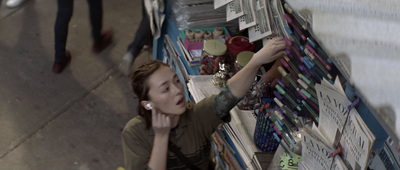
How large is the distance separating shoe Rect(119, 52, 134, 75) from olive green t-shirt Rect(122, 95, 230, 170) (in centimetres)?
199

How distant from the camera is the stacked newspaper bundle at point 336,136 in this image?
144 cm

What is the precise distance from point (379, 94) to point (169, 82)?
1.25 m

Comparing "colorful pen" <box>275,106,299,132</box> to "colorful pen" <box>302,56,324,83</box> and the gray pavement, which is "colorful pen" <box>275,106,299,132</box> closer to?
"colorful pen" <box>302,56,324,83</box>

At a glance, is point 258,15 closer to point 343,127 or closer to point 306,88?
point 306,88

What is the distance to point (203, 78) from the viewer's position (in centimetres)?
272

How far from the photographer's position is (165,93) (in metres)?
2.15

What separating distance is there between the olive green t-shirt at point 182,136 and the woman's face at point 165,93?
0.08 m

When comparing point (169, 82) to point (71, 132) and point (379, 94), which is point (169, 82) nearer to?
point (379, 94)

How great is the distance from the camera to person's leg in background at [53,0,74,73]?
3994 millimetres

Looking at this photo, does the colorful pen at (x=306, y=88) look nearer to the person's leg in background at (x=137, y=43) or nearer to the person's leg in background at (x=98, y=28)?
the person's leg in background at (x=137, y=43)

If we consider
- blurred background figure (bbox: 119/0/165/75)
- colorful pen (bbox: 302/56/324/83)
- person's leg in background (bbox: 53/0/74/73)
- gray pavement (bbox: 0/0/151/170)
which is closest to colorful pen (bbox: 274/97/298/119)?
colorful pen (bbox: 302/56/324/83)

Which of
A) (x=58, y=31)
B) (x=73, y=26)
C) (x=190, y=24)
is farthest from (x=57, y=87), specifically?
(x=190, y=24)

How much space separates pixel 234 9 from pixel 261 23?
27cm

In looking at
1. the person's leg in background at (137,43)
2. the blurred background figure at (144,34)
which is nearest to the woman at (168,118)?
the blurred background figure at (144,34)
